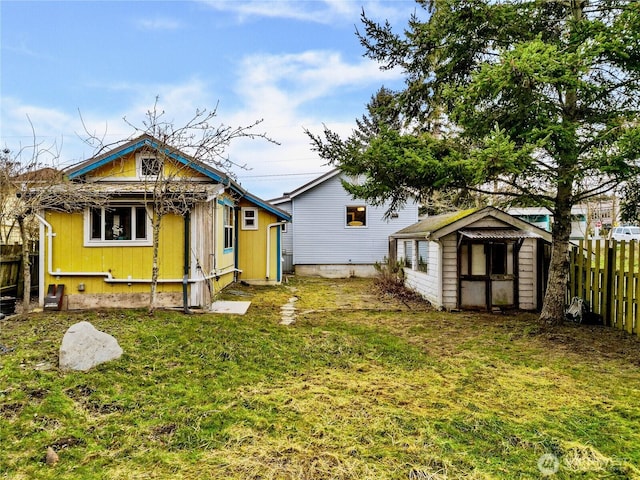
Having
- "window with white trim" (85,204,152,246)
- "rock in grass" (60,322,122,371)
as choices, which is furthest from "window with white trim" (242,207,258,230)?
"rock in grass" (60,322,122,371)

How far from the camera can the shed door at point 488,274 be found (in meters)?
9.46

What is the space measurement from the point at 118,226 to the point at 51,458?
644 centimetres

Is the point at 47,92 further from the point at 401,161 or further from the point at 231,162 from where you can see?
the point at 401,161

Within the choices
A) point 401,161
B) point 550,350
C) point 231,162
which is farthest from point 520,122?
point 231,162

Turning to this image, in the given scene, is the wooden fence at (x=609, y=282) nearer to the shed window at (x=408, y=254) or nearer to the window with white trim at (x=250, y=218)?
the shed window at (x=408, y=254)

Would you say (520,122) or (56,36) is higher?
(56,36)

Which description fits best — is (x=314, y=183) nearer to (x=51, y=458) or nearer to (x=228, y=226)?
(x=228, y=226)

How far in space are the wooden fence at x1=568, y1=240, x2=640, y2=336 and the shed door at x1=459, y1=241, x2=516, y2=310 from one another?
1.33 m

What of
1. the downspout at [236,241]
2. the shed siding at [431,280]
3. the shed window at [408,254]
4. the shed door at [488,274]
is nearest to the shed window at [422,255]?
the shed siding at [431,280]

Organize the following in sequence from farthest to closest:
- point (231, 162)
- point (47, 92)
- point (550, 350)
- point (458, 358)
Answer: point (47, 92) → point (231, 162) → point (550, 350) → point (458, 358)

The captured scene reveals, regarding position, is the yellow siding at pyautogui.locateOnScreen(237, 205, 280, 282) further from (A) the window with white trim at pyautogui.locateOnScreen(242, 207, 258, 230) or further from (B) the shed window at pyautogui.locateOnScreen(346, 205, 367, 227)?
(B) the shed window at pyautogui.locateOnScreen(346, 205, 367, 227)

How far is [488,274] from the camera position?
31.1 ft

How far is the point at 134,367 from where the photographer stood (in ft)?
16.1

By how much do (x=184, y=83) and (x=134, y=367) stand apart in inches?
424
